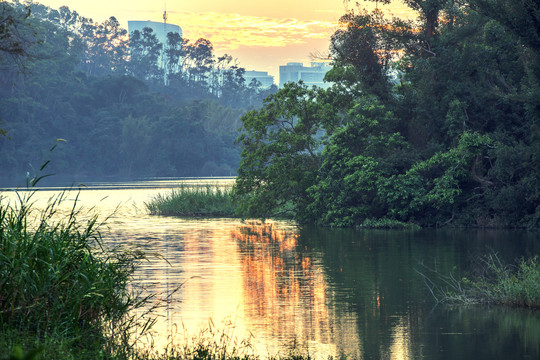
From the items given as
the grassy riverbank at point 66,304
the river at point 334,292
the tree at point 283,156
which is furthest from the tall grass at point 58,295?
the tree at point 283,156

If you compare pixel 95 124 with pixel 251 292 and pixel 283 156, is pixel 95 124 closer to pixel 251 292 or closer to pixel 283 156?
pixel 283 156

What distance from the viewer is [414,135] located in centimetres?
3728

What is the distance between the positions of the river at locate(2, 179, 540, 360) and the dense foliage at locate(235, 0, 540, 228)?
2344mm

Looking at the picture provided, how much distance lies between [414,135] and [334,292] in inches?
836

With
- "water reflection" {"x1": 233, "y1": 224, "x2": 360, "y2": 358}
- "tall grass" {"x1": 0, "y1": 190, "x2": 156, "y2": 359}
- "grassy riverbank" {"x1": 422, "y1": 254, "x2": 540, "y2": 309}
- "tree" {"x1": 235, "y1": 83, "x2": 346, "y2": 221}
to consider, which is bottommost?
"water reflection" {"x1": 233, "y1": 224, "x2": 360, "y2": 358}

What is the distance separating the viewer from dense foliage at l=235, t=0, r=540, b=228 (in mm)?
32938

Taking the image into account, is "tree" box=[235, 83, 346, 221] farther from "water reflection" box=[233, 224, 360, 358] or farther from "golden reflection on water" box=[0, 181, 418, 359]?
"water reflection" box=[233, 224, 360, 358]

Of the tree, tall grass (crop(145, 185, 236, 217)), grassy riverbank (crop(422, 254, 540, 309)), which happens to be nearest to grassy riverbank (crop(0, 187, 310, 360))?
grassy riverbank (crop(422, 254, 540, 309))

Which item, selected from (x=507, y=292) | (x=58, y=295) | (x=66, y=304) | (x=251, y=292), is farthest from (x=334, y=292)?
(x=58, y=295)

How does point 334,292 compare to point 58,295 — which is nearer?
point 58,295

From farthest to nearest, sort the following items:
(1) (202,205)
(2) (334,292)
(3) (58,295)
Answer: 1. (1) (202,205)
2. (2) (334,292)
3. (3) (58,295)

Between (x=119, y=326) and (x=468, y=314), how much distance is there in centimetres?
677

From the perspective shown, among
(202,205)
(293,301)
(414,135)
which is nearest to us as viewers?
(293,301)

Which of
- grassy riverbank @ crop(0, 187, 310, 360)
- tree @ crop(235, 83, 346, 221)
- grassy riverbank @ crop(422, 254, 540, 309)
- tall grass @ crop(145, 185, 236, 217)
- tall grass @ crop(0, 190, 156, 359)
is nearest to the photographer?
grassy riverbank @ crop(0, 187, 310, 360)
